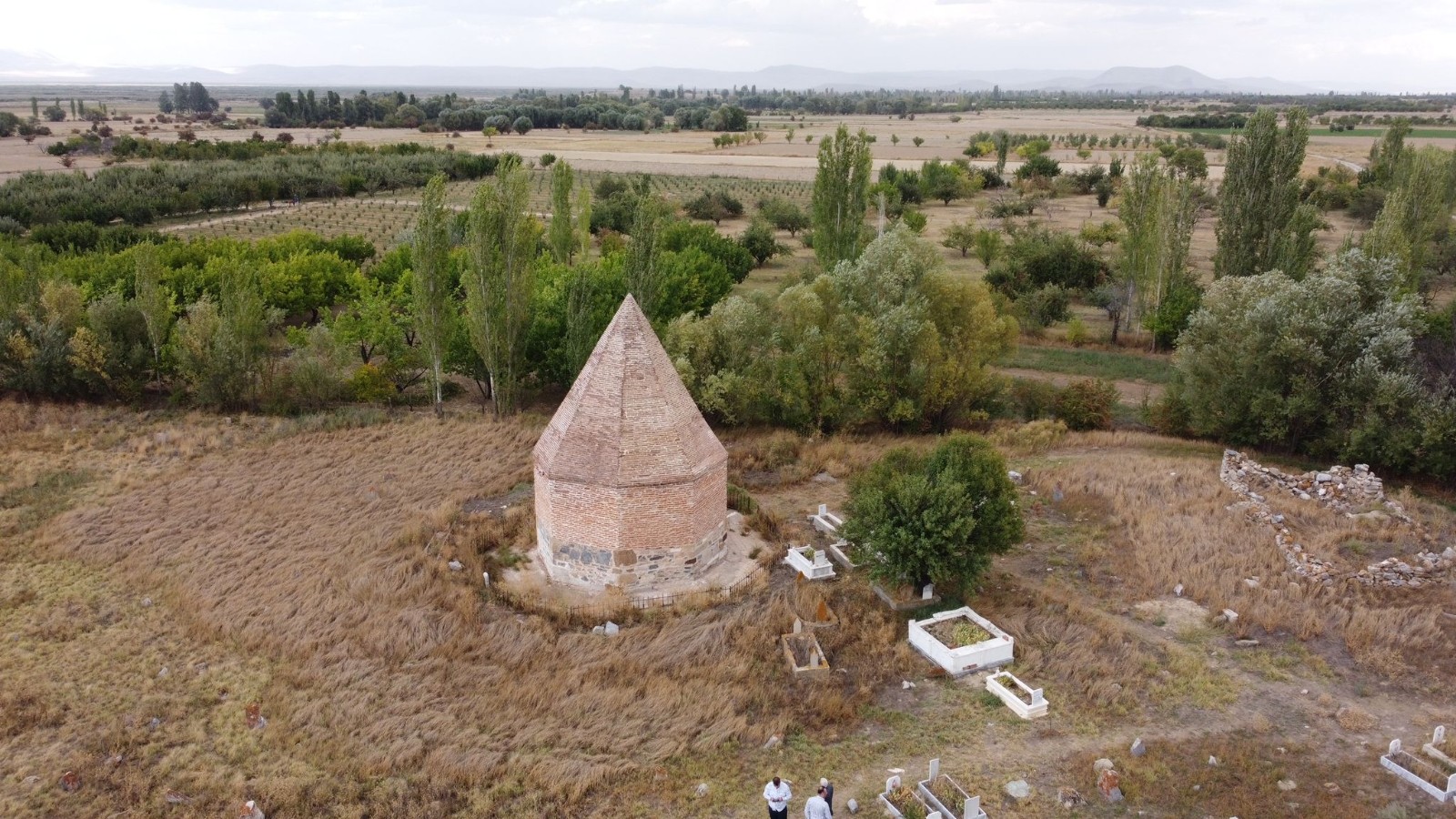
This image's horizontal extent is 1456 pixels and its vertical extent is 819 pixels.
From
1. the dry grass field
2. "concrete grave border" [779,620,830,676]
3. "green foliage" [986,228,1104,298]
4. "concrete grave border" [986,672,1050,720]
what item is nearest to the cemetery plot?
"concrete grave border" [779,620,830,676]

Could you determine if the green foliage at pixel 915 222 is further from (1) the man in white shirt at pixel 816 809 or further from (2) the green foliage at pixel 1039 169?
(1) the man in white shirt at pixel 816 809

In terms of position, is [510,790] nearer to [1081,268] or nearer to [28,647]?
[28,647]

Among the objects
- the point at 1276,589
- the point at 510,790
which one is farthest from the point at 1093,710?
the point at 510,790

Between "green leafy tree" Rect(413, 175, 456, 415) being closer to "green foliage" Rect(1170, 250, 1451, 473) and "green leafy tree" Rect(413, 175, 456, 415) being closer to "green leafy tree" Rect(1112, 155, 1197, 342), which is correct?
"green foliage" Rect(1170, 250, 1451, 473)

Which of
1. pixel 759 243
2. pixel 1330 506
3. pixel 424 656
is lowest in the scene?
pixel 424 656

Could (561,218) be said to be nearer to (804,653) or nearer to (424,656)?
(424,656)

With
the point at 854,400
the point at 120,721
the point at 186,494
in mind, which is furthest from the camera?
the point at 854,400

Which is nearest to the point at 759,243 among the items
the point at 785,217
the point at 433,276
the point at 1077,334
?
the point at 785,217
